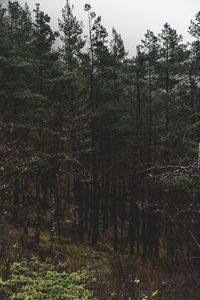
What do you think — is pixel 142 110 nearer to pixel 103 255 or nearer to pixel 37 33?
pixel 37 33

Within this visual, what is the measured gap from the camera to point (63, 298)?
7754mm

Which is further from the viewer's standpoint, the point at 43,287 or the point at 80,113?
the point at 80,113

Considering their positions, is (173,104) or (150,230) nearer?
(173,104)

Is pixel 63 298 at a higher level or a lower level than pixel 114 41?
lower

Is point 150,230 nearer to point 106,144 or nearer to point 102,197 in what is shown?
point 102,197

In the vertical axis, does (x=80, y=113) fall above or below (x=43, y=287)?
above

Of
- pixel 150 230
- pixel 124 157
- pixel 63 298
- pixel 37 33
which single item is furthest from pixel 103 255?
pixel 63 298

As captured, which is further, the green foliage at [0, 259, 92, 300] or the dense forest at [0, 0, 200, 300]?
the dense forest at [0, 0, 200, 300]

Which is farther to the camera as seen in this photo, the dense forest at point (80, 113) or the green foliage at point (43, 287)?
the dense forest at point (80, 113)

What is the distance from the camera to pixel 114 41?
31.7 metres

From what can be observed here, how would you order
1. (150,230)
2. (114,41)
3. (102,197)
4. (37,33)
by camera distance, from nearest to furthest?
(37,33) < (150,230) < (114,41) < (102,197)

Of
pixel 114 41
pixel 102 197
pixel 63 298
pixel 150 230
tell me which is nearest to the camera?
pixel 63 298

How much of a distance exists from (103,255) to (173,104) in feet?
35.2

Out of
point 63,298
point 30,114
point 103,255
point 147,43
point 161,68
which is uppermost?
point 147,43
